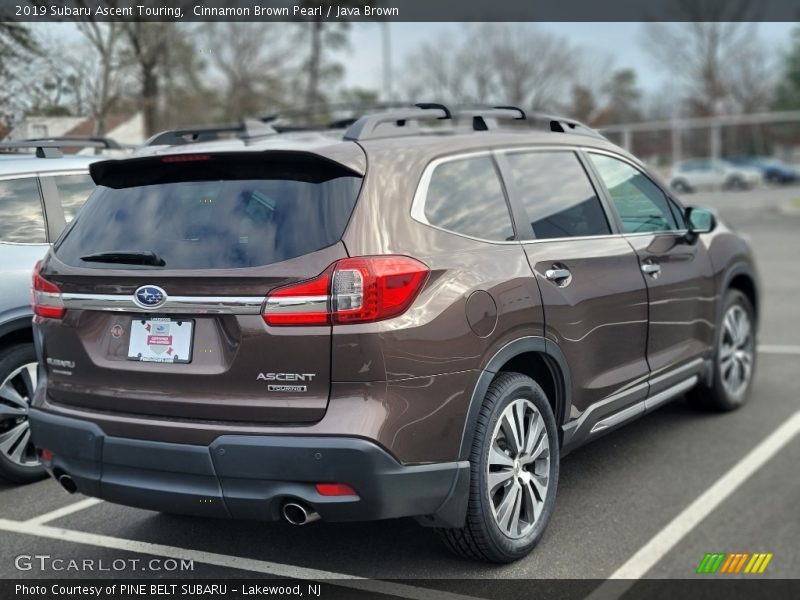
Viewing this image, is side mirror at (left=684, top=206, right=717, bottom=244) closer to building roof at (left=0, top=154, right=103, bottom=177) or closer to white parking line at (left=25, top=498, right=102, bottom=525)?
building roof at (left=0, top=154, right=103, bottom=177)

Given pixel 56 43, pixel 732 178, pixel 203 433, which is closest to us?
→ pixel 203 433

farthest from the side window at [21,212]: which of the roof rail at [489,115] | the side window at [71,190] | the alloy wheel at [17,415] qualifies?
the roof rail at [489,115]

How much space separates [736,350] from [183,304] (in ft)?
13.7

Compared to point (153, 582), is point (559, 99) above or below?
below

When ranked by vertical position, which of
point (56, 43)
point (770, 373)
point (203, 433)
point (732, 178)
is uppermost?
point (56, 43)

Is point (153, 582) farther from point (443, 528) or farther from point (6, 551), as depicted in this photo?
point (443, 528)

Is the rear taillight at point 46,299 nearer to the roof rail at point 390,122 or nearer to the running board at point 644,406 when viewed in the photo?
the roof rail at point 390,122

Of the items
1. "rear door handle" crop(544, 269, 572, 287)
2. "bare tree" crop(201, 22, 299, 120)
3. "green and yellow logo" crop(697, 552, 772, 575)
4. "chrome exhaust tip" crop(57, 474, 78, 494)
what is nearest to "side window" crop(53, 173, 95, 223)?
"chrome exhaust tip" crop(57, 474, 78, 494)

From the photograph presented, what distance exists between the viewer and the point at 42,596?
3682 millimetres

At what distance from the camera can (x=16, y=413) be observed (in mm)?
5031

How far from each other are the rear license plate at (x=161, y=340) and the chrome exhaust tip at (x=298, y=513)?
2.13ft

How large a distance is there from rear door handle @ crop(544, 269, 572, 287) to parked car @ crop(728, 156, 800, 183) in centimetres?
3245

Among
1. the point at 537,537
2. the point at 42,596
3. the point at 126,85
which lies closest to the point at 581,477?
the point at 537,537

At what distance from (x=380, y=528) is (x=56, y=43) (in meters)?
7.50
